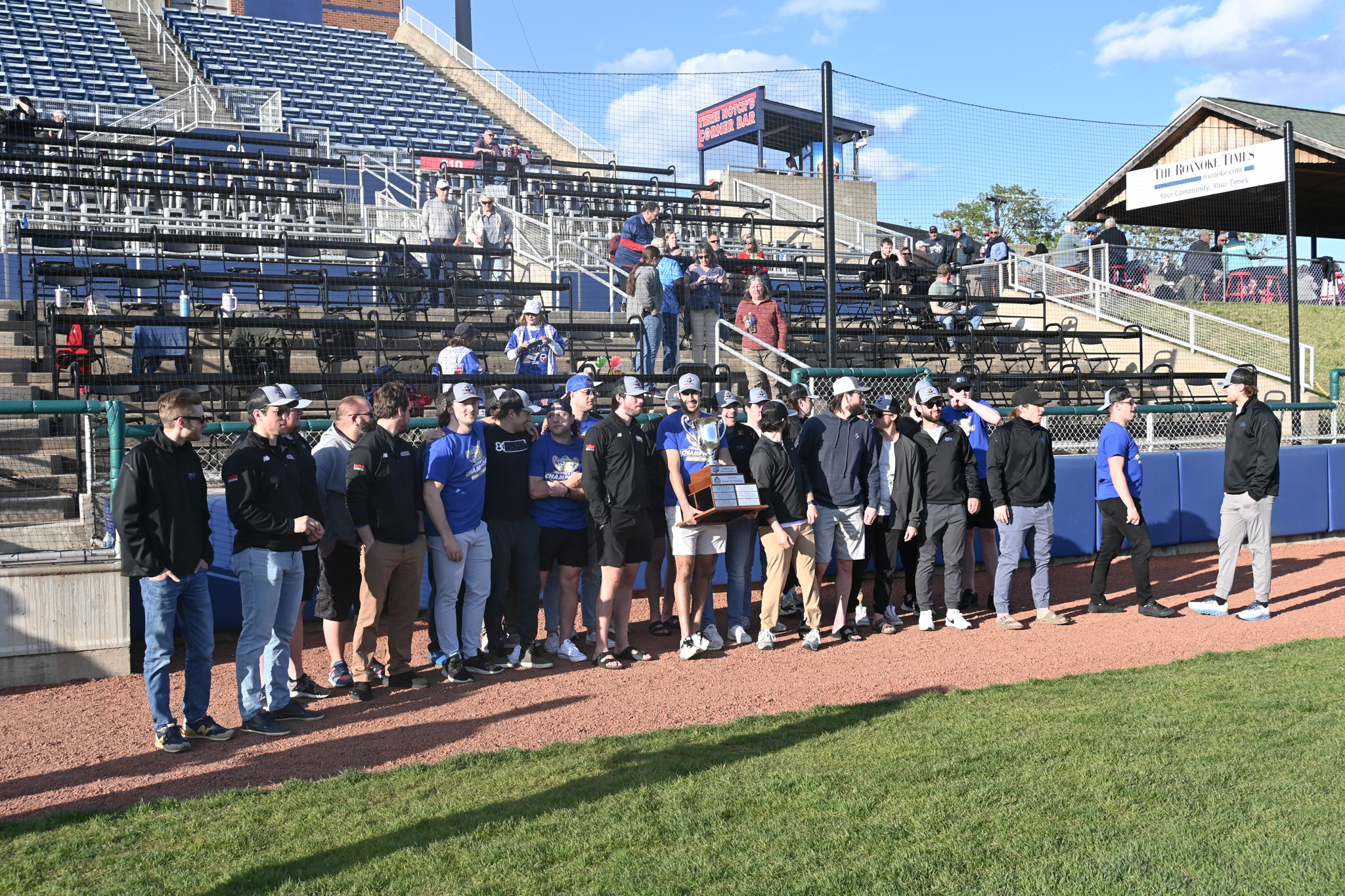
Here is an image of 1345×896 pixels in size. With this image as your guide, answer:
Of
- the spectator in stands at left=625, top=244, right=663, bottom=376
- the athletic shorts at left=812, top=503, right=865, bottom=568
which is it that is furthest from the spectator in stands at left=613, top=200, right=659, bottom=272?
the athletic shorts at left=812, top=503, right=865, bottom=568

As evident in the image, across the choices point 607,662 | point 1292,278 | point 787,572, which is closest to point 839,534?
point 787,572

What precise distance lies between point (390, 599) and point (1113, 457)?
5.64 meters

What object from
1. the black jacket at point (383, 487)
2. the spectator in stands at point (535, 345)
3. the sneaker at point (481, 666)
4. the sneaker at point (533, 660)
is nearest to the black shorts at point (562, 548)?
the sneaker at point (533, 660)

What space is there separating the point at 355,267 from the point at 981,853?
50.0 ft

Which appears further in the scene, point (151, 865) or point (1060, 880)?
point (151, 865)

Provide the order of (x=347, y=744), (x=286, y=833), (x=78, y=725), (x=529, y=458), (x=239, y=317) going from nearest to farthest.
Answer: (x=286, y=833) < (x=347, y=744) < (x=78, y=725) < (x=529, y=458) < (x=239, y=317)

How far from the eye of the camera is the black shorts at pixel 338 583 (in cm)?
670

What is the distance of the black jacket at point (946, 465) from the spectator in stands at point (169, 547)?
520 centimetres

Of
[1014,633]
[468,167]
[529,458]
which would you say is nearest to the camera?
[529,458]

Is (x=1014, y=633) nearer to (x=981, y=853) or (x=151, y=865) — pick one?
(x=981, y=853)

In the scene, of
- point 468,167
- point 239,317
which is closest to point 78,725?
point 239,317

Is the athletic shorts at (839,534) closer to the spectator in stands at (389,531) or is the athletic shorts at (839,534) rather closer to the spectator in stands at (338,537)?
the spectator in stands at (389,531)

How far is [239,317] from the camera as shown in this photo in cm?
1238

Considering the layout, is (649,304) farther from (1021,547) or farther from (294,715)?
(294,715)
